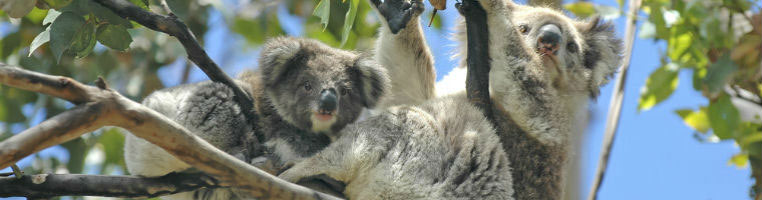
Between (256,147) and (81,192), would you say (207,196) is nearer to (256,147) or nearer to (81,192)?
(256,147)

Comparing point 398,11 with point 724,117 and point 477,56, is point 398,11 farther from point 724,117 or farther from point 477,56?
point 724,117

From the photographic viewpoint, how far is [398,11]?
15.8 ft

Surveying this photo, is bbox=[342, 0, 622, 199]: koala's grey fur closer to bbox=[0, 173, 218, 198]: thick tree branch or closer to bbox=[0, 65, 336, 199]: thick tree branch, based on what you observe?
bbox=[0, 173, 218, 198]: thick tree branch

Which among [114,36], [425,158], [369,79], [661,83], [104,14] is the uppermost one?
[104,14]

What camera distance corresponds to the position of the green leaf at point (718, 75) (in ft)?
11.9

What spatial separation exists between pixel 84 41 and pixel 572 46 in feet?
11.2

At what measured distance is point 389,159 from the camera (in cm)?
421

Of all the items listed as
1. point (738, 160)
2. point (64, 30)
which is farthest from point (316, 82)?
point (738, 160)

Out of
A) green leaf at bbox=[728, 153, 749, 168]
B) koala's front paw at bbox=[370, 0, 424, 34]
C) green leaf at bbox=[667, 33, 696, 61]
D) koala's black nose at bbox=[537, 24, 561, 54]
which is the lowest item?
green leaf at bbox=[728, 153, 749, 168]

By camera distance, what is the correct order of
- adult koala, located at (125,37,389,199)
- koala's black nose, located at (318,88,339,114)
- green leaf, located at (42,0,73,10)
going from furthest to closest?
1. koala's black nose, located at (318,88,339,114)
2. adult koala, located at (125,37,389,199)
3. green leaf, located at (42,0,73,10)

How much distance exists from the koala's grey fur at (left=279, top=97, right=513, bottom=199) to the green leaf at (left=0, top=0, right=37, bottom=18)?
1.56 metres

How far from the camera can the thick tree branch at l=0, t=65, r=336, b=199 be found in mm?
2811

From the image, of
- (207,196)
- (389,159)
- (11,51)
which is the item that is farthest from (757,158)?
(11,51)

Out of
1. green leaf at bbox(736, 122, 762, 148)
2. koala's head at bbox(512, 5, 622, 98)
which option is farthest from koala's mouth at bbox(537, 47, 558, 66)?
green leaf at bbox(736, 122, 762, 148)
